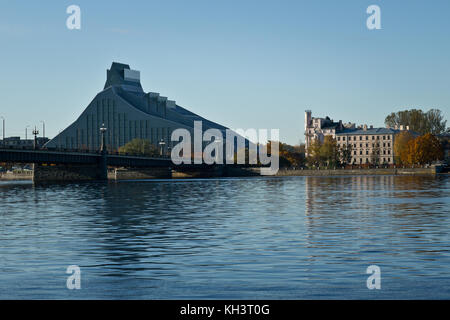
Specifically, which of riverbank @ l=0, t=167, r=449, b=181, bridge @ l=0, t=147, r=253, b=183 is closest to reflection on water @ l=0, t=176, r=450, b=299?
bridge @ l=0, t=147, r=253, b=183

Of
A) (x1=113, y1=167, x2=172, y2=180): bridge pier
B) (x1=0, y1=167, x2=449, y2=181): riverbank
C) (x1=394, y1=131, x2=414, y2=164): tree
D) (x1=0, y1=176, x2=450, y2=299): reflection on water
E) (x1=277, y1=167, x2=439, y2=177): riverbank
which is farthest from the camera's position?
(x1=394, y1=131, x2=414, y2=164): tree

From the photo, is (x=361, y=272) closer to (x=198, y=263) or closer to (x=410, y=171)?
(x=198, y=263)

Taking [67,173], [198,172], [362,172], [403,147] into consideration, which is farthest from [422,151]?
[67,173]

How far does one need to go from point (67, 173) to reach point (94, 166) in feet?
20.1

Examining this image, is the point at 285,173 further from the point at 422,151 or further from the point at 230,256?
the point at 230,256

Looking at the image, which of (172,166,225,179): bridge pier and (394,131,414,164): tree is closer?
(394,131,414,164): tree

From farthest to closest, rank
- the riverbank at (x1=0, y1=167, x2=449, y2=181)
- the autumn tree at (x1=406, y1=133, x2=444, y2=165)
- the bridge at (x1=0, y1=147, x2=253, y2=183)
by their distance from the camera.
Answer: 1. the autumn tree at (x1=406, y1=133, x2=444, y2=165)
2. the riverbank at (x1=0, y1=167, x2=449, y2=181)
3. the bridge at (x1=0, y1=147, x2=253, y2=183)

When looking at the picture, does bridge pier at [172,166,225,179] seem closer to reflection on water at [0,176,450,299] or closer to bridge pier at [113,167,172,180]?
bridge pier at [113,167,172,180]

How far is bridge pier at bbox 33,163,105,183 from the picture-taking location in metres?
140

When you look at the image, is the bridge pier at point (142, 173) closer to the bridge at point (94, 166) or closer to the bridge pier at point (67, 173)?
the bridge at point (94, 166)

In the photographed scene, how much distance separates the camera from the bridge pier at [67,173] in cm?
13950

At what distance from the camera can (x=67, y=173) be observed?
142m

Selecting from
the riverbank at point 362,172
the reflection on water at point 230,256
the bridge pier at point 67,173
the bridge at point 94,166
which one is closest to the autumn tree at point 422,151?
the riverbank at point 362,172
